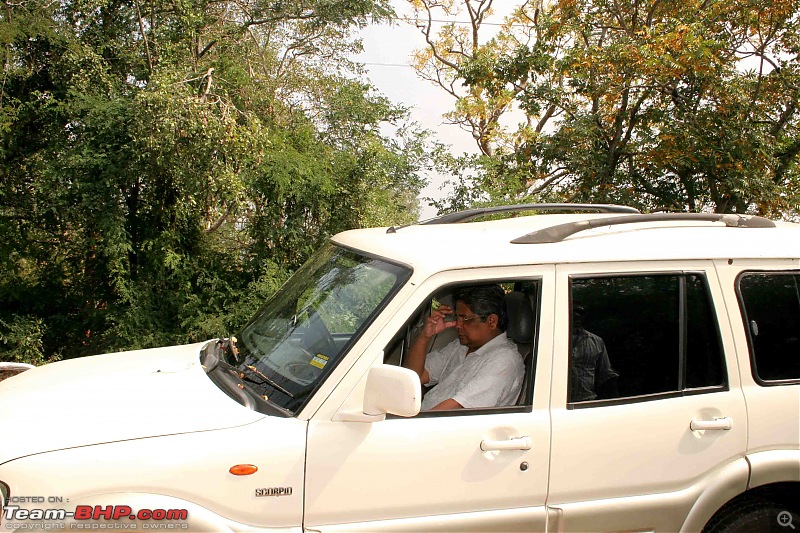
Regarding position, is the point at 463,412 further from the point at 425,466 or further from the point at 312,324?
the point at 312,324

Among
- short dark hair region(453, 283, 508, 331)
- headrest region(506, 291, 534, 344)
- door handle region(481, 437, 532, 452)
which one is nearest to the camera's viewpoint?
door handle region(481, 437, 532, 452)

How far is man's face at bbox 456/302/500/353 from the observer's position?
337cm

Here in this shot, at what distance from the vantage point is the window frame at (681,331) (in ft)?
9.47

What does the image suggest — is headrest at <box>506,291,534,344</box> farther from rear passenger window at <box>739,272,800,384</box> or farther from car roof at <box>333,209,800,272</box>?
rear passenger window at <box>739,272,800,384</box>

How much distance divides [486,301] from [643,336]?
2.43 ft

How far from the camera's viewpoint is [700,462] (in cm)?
289

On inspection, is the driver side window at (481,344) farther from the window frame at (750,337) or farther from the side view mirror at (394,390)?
the window frame at (750,337)

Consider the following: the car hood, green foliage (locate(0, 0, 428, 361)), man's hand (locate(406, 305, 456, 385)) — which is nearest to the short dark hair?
man's hand (locate(406, 305, 456, 385))

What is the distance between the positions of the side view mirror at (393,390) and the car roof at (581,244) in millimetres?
538

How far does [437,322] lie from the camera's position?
3303mm

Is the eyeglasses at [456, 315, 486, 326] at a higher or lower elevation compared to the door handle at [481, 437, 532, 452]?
higher

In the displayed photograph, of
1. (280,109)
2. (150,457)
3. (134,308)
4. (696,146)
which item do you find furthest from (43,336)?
(696,146)

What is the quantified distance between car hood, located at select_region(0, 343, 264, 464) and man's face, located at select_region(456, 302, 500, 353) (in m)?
1.20

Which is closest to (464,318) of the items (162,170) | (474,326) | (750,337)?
(474,326)
